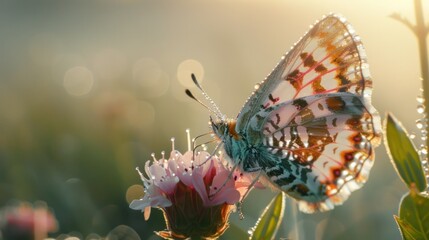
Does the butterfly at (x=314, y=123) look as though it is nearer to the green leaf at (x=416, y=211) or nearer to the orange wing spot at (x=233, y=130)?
the orange wing spot at (x=233, y=130)

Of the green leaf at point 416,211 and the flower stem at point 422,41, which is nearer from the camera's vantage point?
the green leaf at point 416,211

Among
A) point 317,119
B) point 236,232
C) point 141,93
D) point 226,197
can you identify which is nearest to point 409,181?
point 236,232

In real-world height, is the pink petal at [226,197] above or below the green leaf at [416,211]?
above

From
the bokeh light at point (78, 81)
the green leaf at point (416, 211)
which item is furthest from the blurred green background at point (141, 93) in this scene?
the green leaf at point (416, 211)

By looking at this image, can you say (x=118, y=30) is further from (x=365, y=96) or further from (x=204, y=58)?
(x=365, y=96)

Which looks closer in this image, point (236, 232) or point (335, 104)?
point (236, 232)

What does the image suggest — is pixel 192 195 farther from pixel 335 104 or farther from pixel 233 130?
pixel 335 104

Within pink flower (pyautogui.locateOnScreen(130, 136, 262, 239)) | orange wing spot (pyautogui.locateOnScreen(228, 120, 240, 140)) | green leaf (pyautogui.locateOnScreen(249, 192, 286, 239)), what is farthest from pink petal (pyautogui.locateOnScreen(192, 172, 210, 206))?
green leaf (pyautogui.locateOnScreen(249, 192, 286, 239))
